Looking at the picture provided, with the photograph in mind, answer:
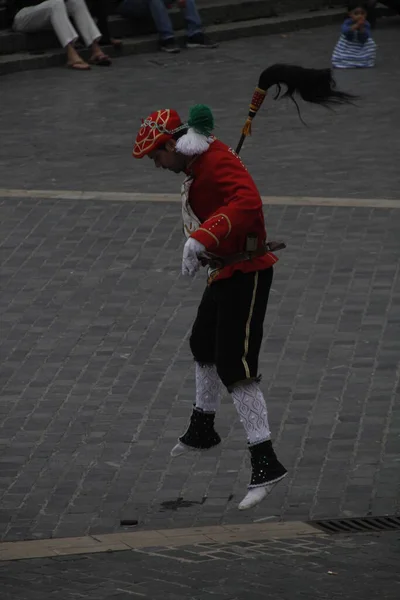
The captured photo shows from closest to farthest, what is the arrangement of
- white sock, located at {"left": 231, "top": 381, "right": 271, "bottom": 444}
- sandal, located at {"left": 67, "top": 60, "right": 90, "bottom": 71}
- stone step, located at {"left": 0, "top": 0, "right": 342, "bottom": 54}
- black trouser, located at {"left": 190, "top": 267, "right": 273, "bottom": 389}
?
black trouser, located at {"left": 190, "top": 267, "right": 273, "bottom": 389}
white sock, located at {"left": 231, "top": 381, "right": 271, "bottom": 444}
sandal, located at {"left": 67, "top": 60, "right": 90, "bottom": 71}
stone step, located at {"left": 0, "top": 0, "right": 342, "bottom": 54}

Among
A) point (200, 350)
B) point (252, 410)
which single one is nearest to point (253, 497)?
point (252, 410)

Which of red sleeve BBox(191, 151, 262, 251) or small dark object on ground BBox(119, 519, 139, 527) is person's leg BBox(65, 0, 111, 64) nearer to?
red sleeve BBox(191, 151, 262, 251)

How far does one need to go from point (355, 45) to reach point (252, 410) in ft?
36.7

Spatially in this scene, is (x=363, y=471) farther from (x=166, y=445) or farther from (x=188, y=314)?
(x=188, y=314)

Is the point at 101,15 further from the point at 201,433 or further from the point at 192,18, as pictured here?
the point at 201,433

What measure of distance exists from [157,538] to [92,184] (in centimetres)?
648

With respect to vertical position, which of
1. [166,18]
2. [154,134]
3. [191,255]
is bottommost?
[166,18]

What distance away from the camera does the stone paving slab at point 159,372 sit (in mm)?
6996

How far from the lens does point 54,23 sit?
55.8 ft

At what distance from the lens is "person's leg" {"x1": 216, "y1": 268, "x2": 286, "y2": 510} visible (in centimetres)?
660

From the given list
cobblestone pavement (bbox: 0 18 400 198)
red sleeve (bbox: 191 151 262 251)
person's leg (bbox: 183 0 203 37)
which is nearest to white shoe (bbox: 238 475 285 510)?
red sleeve (bbox: 191 151 262 251)

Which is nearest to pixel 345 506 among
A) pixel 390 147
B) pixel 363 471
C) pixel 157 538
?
pixel 363 471

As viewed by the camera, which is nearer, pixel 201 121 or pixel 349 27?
pixel 201 121

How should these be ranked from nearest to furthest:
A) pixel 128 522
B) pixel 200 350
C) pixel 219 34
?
pixel 128 522 → pixel 200 350 → pixel 219 34
